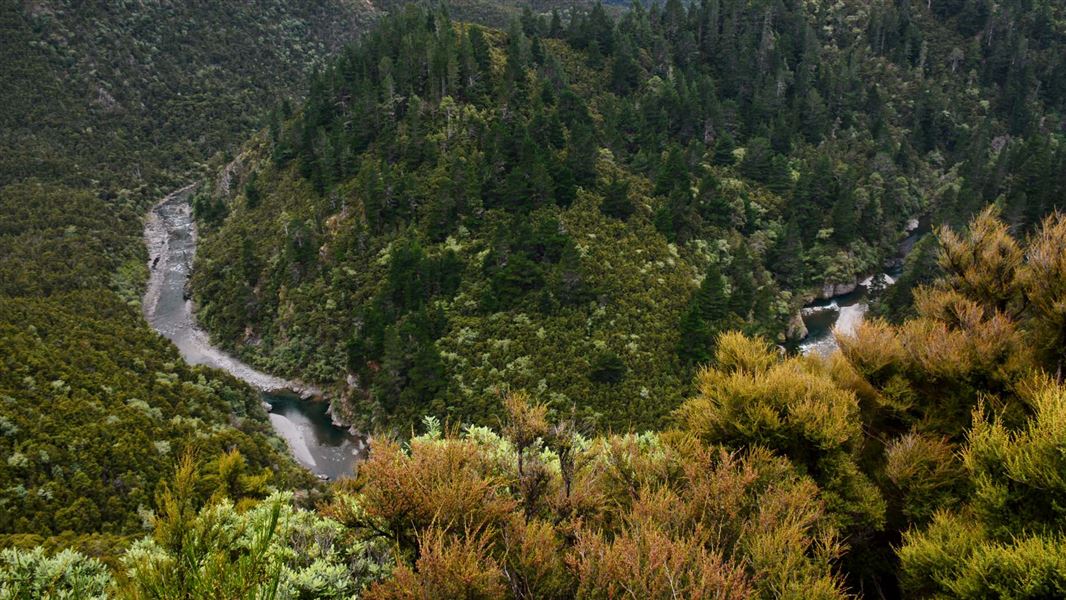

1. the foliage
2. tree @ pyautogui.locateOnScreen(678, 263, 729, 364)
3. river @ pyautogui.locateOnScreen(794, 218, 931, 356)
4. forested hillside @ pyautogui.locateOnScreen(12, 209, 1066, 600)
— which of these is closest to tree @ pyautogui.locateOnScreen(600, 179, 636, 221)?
tree @ pyautogui.locateOnScreen(678, 263, 729, 364)

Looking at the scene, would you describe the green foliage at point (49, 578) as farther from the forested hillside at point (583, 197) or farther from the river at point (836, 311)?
the river at point (836, 311)

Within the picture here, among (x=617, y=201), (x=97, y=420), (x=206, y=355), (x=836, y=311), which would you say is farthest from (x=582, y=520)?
(x=836, y=311)

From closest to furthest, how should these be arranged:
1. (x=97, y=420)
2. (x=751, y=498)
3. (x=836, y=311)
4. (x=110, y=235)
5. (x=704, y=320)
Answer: (x=751, y=498), (x=97, y=420), (x=704, y=320), (x=836, y=311), (x=110, y=235)

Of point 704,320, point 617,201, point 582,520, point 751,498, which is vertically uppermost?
point 582,520

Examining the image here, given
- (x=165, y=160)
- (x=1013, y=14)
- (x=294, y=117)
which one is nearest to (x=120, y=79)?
(x=165, y=160)

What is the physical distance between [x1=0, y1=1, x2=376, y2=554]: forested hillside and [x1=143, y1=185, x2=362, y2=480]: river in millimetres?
2611

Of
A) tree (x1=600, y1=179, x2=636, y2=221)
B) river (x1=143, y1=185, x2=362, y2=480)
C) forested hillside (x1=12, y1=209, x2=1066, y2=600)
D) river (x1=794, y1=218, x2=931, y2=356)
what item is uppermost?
forested hillside (x1=12, y1=209, x2=1066, y2=600)

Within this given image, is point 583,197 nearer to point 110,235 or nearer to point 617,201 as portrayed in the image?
point 617,201

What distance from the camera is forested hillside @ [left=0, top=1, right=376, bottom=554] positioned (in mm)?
26641

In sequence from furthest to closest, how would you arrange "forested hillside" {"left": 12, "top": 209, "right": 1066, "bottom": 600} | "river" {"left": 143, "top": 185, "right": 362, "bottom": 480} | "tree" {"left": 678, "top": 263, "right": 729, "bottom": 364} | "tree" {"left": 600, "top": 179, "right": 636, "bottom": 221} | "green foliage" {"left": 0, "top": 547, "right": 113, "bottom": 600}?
"tree" {"left": 600, "top": 179, "right": 636, "bottom": 221}
"river" {"left": 143, "top": 185, "right": 362, "bottom": 480}
"tree" {"left": 678, "top": 263, "right": 729, "bottom": 364}
"green foliage" {"left": 0, "top": 547, "right": 113, "bottom": 600}
"forested hillside" {"left": 12, "top": 209, "right": 1066, "bottom": 600}

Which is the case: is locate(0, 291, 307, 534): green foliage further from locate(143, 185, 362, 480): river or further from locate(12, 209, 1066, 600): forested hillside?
locate(12, 209, 1066, 600): forested hillside

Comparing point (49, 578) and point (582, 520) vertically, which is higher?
point (49, 578)

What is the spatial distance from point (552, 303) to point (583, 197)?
11.4 metres

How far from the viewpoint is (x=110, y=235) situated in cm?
7225
